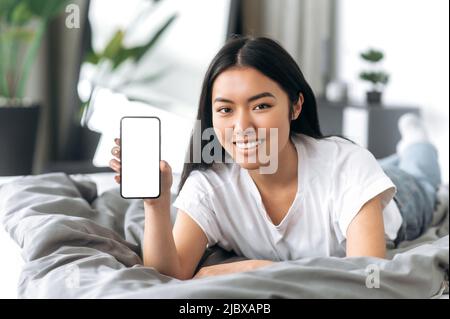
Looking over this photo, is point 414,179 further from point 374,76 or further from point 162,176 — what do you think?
point 374,76

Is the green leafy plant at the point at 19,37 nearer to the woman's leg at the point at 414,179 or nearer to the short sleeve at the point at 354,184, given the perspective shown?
the woman's leg at the point at 414,179

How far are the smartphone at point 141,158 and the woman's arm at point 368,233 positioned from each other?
1.20ft

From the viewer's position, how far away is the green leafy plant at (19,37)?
3102 millimetres

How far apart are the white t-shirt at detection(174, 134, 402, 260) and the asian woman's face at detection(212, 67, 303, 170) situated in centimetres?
12

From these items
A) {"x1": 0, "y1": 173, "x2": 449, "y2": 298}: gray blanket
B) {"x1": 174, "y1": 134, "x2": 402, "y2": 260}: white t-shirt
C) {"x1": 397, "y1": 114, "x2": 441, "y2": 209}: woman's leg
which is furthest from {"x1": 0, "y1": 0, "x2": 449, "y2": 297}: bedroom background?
{"x1": 0, "y1": 173, "x2": 449, "y2": 298}: gray blanket

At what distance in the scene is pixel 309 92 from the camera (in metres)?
1.33

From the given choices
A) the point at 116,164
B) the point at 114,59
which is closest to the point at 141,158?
the point at 116,164

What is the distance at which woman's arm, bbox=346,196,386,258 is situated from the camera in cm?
120

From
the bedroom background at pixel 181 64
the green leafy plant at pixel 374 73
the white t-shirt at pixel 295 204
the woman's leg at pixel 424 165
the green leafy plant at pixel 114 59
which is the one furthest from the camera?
the green leafy plant at pixel 114 59

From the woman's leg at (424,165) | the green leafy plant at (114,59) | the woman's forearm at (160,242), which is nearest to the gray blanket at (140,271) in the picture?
the woman's forearm at (160,242)

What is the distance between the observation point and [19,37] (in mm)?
3146

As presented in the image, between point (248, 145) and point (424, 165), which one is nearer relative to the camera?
point (248, 145)

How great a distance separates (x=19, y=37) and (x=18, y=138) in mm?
453
